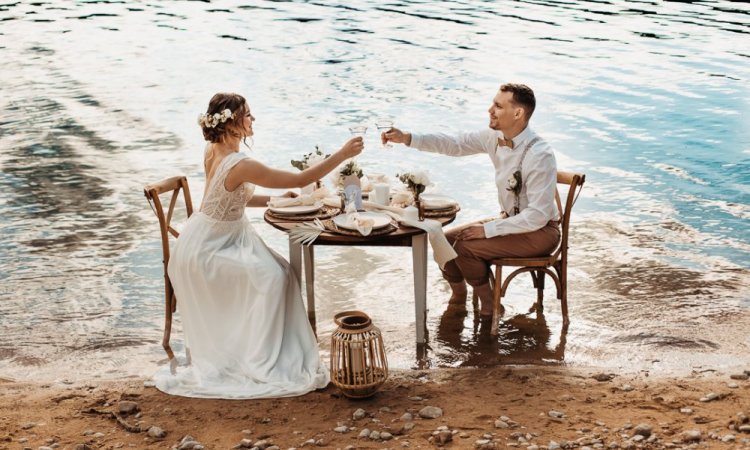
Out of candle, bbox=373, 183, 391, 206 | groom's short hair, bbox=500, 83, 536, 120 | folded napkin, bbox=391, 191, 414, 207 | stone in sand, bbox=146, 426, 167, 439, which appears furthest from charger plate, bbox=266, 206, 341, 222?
stone in sand, bbox=146, 426, 167, 439

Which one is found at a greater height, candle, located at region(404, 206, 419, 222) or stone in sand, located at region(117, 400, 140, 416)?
candle, located at region(404, 206, 419, 222)

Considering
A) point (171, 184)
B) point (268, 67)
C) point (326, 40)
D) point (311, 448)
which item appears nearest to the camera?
point (311, 448)

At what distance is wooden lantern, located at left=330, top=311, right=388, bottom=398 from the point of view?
15.0ft

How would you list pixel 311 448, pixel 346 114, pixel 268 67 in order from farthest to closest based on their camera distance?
pixel 268 67
pixel 346 114
pixel 311 448

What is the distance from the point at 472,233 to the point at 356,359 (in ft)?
4.41

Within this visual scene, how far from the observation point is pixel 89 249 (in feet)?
22.8

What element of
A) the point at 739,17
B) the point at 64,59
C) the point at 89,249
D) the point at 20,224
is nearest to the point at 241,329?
the point at 89,249

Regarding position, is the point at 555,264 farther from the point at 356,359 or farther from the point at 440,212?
the point at 356,359

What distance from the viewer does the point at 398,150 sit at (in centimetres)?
991

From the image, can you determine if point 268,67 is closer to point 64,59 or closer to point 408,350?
point 64,59

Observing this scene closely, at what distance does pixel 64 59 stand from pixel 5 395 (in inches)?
443

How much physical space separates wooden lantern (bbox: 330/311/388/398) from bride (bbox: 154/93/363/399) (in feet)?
0.79

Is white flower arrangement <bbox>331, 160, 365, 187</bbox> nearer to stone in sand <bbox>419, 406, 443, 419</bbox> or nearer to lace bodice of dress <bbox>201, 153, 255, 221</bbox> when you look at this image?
lace bodice of dress <bbox>201, 153, 255, 221</bbox>

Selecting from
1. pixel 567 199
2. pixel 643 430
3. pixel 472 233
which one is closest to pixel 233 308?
pixel 472 233
